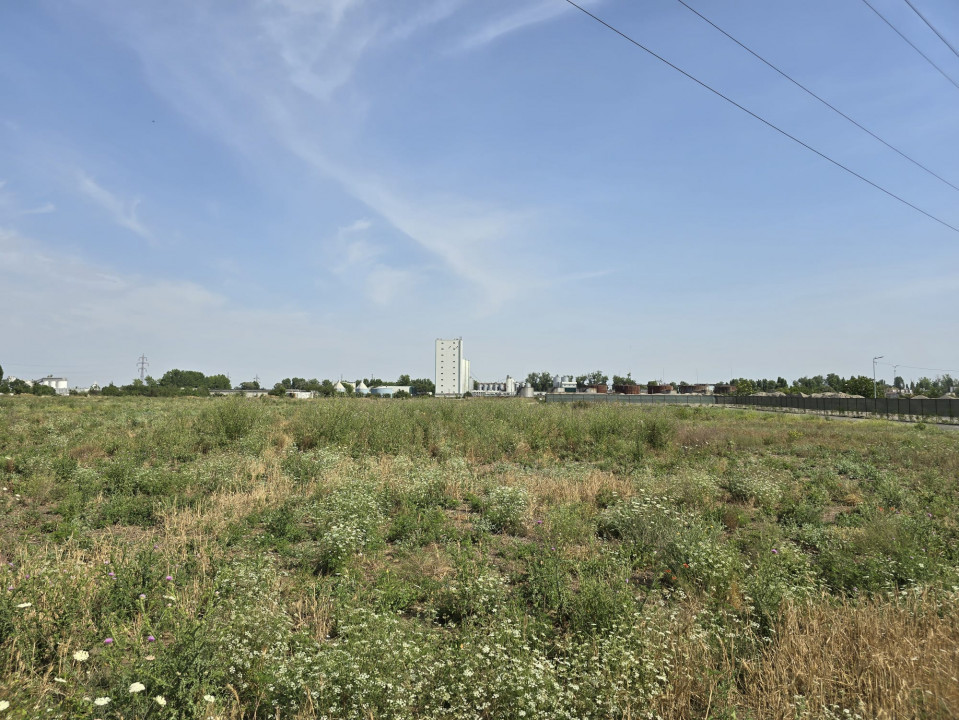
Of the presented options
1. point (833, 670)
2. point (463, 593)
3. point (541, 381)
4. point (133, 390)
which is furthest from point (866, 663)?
point (541, 381)

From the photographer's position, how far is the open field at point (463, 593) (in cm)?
387

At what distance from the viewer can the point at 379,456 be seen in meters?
14.8

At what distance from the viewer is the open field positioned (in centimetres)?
387

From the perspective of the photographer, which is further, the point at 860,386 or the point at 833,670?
the point at 860,386

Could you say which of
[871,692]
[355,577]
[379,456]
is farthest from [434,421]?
[871,692]

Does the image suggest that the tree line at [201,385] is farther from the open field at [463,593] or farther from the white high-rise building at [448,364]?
the open field at [463,593]

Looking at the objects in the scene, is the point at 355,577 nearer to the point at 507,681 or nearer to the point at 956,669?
the point at 507,681

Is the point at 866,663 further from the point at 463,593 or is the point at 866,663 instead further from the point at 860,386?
the point at 860,386

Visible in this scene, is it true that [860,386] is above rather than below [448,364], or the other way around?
below

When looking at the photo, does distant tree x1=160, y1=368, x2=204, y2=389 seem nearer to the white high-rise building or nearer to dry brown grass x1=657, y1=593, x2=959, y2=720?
the white high-rise building

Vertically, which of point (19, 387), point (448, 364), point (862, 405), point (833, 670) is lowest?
point (833, 670)

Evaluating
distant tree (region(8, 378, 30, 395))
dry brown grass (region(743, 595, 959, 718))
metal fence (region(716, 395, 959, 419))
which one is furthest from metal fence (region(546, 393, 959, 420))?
distant tree (region(8, 378, 30, 395))

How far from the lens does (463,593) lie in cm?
562

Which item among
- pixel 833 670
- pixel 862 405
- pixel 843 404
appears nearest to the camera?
pixel 833 670
